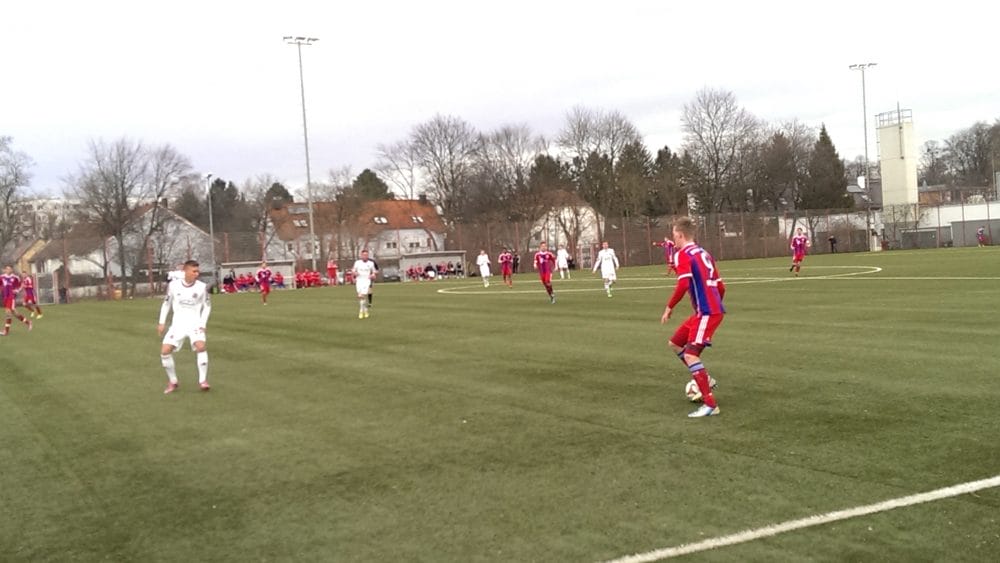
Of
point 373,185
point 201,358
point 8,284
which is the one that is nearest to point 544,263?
point 201,358

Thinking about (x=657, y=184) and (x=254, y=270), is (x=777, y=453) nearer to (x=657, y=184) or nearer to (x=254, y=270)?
(x=254, y=270)

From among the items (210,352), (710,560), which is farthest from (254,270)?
(710,560)

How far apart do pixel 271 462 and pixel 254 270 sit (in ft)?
177

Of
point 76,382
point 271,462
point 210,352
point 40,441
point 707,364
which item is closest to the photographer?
point 271,462

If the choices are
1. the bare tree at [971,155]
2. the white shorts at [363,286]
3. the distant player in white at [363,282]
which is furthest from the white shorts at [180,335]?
the bare tree at [971,155]

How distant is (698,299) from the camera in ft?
27.8

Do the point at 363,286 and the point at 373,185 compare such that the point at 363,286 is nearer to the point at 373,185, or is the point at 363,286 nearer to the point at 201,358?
the point at 201,358

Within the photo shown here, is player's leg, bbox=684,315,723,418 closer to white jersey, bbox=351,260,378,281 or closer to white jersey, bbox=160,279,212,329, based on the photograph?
white jersey, bbox=160,279,212,329

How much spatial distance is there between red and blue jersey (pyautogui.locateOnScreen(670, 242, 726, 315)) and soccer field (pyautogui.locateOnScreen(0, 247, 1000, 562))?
112 cm

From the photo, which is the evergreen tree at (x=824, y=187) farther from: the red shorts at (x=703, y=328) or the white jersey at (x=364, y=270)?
the red shorts at (x=703, y=328)

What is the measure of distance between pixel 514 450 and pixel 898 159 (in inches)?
3387

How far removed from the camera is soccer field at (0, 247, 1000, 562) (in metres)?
5.18

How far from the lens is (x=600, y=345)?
14.4 meters

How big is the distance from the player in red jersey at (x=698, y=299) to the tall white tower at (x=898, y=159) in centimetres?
8127
